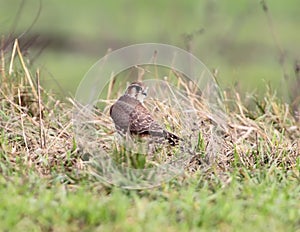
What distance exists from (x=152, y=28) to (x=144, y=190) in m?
12.3

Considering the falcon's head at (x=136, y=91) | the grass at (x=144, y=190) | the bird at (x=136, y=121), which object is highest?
the falcon's head at (x=136, y=91)

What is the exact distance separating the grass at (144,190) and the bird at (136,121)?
0.78ft

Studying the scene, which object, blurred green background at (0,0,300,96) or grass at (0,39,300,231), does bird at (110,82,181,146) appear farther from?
blurred green background at (0,0,300,96)

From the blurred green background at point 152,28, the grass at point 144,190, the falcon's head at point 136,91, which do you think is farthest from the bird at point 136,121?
the blurred green background at point 152,28

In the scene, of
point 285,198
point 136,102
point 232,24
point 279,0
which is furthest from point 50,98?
point 279,0

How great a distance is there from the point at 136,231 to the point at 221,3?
13.6 m

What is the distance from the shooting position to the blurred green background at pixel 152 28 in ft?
51.3

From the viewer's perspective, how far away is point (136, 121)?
5551 millimetres

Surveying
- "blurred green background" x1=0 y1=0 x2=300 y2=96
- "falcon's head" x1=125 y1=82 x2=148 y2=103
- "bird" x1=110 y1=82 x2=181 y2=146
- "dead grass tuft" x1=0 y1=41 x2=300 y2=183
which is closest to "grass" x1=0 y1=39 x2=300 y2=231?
"dead grass tuft" x1=0 y1=41 x2=300 y2=183

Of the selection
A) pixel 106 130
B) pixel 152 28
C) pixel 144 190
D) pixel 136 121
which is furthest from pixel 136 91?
pixel 152 28

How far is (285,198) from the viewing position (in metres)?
5.02

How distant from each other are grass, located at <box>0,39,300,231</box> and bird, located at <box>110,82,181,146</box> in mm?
238

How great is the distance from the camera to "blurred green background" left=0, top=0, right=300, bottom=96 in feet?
51.3

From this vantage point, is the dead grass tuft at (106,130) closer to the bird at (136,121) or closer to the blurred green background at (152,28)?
the bird at (136,121)
